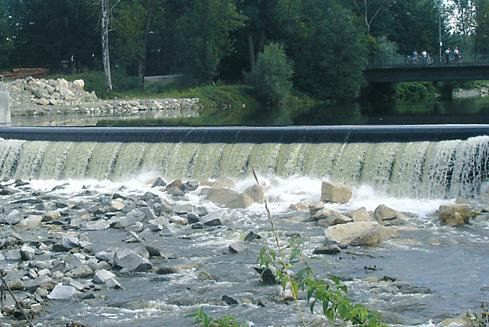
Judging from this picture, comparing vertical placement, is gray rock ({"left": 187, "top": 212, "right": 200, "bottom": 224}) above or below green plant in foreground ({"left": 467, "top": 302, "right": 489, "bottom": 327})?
below

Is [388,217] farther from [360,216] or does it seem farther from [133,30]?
[133,30]

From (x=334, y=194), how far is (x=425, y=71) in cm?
2957

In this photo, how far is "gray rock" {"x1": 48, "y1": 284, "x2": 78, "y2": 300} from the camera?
9.21m

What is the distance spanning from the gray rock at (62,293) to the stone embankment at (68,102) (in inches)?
1054

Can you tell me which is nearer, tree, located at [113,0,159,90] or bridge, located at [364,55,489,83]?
bridge, located at [364,55,489,83]

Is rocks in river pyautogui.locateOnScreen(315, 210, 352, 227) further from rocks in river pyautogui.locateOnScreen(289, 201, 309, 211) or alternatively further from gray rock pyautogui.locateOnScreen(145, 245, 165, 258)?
gray rock pyautogui.locateOnScreen(145, 245, 165, 258)

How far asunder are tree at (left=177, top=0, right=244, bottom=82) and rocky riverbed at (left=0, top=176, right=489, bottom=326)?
28005 mm

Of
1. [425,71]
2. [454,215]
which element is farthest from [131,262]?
[425,71]

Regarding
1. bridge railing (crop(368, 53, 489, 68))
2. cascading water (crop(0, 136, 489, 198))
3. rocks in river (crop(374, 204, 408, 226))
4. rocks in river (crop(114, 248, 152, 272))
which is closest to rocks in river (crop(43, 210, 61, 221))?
cascading water (crop(0, 136, 489, 198))

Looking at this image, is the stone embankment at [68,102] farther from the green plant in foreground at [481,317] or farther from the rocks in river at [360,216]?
the green plant in foreground at [481,317]

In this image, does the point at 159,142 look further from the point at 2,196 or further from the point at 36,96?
the point at 36,96

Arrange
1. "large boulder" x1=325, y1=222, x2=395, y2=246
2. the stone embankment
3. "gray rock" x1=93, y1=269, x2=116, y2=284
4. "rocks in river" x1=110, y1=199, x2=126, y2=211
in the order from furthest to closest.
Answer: the stone embankment
"rocks in river" x1=110, y1=199, x2=126, y2=211
"large boulder" x1=325, y1=222, x2=395, y2=246
"gray rock" x1=93, y1=269, x2=116, y2=284

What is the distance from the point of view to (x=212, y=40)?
4422 cm

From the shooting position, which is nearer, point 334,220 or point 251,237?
point 251,237
